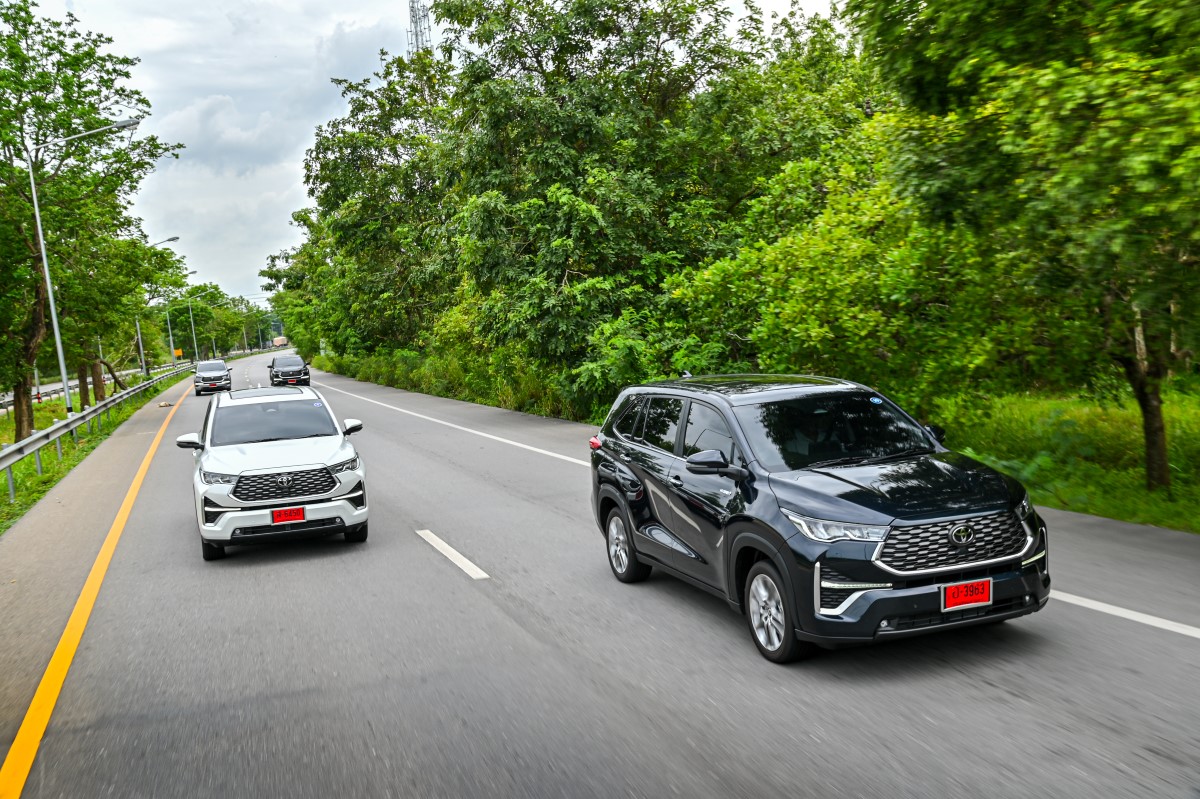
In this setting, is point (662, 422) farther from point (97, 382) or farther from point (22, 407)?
point (97, 382)

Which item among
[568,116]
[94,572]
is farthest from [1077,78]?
[568,116]

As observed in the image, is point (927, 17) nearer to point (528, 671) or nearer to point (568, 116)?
point (528, 671)

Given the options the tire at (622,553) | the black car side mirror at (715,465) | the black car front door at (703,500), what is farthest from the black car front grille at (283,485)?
the black car side mirror at (715,465)

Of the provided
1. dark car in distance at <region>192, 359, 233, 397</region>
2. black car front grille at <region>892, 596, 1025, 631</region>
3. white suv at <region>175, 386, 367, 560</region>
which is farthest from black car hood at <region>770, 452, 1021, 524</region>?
dark car in distance at <region>192, 359, 233, 397</region>

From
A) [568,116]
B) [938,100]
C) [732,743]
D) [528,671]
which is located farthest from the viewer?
[568,116]

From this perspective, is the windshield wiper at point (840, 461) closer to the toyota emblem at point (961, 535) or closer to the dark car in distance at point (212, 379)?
the toyota emblem at point (961, 535)

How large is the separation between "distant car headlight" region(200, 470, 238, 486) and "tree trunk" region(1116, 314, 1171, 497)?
363 inches

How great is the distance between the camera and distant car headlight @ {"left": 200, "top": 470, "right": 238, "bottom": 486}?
9.17 meters

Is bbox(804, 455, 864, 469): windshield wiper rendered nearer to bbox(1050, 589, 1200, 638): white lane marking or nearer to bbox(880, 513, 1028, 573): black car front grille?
bbox(880, 513, 1028, 573): black car front grille

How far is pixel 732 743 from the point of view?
14.6ft

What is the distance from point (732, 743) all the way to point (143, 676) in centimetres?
371

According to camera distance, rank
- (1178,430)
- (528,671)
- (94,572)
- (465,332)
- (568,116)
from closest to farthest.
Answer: (528,671) → (94,572) → (1178,430) → (568,116) → (465,332)

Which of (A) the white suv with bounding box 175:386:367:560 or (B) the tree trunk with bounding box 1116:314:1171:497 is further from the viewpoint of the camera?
(B) the tree trunk with bounding box 1116:314:1171:497

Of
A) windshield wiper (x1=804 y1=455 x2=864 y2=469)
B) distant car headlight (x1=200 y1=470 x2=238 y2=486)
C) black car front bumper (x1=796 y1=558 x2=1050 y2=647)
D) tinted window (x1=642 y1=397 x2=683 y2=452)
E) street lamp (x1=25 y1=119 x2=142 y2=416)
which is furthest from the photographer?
street lamp (x1=25 y1=119 x2=142 y2=416)
